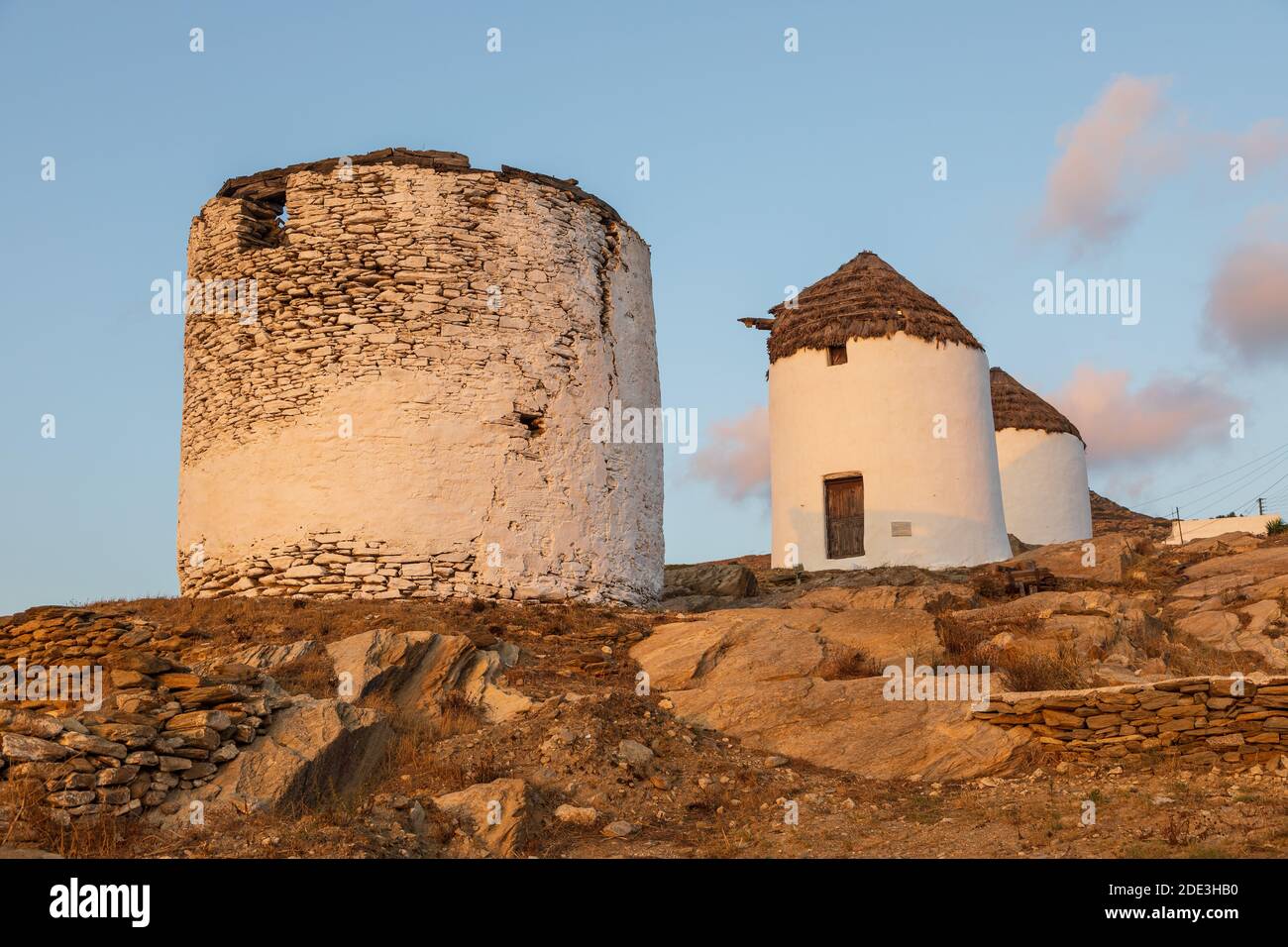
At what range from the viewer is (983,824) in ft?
29.2

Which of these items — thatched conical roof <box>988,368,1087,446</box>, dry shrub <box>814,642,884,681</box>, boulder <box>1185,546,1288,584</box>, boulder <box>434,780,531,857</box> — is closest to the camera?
boulder <box>434,780,531,857</box>

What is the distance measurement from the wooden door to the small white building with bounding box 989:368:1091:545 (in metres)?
8.03

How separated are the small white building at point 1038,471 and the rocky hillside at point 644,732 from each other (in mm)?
14422

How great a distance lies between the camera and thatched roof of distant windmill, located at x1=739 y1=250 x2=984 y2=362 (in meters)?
21.7

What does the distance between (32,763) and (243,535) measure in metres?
6.16

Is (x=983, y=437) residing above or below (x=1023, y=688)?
above

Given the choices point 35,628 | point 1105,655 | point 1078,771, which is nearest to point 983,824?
point 1078,771

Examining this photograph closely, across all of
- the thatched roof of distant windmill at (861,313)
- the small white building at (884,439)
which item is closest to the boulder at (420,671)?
the small white building at (884,439)

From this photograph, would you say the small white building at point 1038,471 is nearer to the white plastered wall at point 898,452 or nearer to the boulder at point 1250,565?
the white plastered wall at point 898,452

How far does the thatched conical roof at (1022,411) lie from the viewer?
29156 mm

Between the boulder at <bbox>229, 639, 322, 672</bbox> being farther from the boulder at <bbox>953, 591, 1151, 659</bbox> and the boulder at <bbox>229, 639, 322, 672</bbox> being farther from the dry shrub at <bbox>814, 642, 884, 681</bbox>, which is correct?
the boulder at <bbox>953, 591, 1151, 659</bbox>

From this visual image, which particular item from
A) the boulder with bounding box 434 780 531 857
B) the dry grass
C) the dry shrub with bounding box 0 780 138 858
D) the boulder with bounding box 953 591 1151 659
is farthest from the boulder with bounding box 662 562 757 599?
the dry shrub with bounding box 0 780 138 858

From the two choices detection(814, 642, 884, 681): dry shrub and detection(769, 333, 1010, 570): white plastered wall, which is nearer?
detection(814, 642, 884, 681): dry shrub
